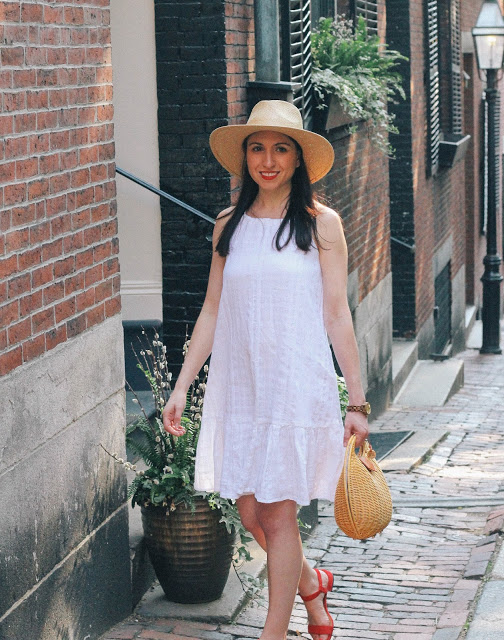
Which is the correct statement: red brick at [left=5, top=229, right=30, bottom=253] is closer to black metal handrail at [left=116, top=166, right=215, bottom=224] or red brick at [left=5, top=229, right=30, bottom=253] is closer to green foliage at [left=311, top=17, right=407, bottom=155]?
black metal handrail at [left=116, top=166, right=215, bottom=224]

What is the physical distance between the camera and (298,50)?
23.7 ft

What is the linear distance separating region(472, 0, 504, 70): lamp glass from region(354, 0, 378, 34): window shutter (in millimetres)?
4475

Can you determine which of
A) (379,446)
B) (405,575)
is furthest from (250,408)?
(379,446)

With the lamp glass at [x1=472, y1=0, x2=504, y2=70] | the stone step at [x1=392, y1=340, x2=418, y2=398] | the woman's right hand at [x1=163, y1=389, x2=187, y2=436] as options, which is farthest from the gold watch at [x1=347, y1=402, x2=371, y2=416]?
the lamp glass at [x1=472, y1=0, x2=504, y2=70]

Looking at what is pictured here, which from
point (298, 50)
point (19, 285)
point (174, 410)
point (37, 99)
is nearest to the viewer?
point (19, 285)

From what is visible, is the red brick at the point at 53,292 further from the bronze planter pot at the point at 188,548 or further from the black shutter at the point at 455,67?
the black shutter at the point at 455,67

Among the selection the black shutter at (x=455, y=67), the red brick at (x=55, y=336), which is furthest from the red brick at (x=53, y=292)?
the black shutter at (x=455, y=67)

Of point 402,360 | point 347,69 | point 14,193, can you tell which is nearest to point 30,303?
point 14,193

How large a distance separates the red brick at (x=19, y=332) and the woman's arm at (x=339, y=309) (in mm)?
1044

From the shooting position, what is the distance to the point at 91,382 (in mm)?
4262

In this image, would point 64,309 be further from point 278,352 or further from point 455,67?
point 455,67

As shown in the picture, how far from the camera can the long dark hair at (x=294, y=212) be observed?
3.90 m

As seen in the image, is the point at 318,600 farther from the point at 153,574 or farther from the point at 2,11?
the point at 2,11

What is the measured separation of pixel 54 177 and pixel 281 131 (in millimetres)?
813
